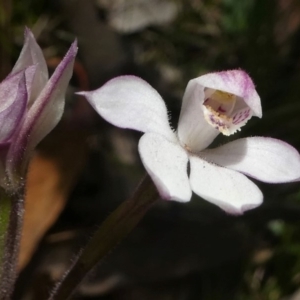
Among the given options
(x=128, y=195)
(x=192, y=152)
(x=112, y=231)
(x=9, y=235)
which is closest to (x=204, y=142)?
(x=192, y=152)

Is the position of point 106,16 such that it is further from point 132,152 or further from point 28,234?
point 28,234

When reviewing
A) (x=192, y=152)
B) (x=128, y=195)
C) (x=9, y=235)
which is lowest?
(x=128, y=195)

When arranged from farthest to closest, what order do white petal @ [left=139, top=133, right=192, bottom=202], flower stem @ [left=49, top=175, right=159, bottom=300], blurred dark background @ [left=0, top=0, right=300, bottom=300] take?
blurred dark background @ [left=0, top=0, right=300, bottom=300] < flower stem @ [left=49, top=175, right=159, bottom=300] < white petal @ [left=139, top=133, right=192, bottom=202]

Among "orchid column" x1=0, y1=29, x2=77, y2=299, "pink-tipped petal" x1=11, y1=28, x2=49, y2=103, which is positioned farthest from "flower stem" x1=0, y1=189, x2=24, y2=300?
"pink-tipped petal" x1=11, y1=28, x2=49, y2=103

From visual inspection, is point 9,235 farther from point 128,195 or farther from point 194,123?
→ point 128,195

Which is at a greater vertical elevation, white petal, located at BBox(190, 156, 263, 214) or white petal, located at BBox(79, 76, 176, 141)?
white petal, located at BBox(79, 76, 176, 141)

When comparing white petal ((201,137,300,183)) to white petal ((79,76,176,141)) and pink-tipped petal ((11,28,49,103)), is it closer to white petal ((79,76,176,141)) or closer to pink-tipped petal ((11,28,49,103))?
white petal ((79,76,176,141))
